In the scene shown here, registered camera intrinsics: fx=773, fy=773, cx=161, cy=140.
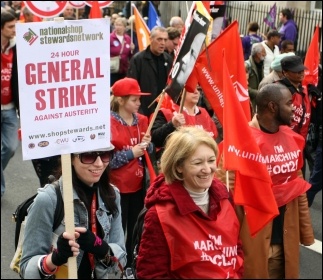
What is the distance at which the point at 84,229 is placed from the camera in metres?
3.62

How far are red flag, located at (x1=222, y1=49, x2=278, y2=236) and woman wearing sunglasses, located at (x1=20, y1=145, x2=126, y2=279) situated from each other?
90 cm

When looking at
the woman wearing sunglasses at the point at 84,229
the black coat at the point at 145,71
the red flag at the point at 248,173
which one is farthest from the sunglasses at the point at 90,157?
the black coat at the point at 145,71

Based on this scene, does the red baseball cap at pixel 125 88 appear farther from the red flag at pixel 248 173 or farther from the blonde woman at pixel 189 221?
the blonde woman at pixel 189 221

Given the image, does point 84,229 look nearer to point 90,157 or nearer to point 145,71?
point 90,157

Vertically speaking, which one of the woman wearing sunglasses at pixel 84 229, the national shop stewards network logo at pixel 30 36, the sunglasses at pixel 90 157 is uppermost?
the national shop stewards network logo at pixel 30 36

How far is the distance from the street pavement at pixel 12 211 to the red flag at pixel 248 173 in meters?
2.21

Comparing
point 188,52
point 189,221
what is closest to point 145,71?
point 188,52

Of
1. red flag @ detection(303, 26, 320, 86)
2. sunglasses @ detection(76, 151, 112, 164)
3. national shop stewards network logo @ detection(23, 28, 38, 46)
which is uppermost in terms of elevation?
national shop stewards network logo @ detection(23, 28, 38, 46)

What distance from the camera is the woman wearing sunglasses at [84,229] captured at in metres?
3.62

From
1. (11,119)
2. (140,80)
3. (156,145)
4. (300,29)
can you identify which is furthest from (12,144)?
(300,29)

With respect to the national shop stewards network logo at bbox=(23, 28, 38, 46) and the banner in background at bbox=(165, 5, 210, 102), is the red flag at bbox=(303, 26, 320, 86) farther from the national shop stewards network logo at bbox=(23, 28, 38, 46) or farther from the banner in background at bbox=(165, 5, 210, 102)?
the national shop stewards network logo at bbox=(23, 28, 38, 46)

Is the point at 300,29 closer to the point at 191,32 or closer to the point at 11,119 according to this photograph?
the point at 11,119

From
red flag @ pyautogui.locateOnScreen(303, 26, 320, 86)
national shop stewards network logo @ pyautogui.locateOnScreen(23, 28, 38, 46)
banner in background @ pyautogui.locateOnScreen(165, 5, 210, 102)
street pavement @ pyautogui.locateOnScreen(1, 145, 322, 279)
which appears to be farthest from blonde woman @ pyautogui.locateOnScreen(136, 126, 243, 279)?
red flag @ pyautogui.locateOnScreen(303, 26, 320, 86)

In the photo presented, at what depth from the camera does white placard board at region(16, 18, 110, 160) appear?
340 cm
